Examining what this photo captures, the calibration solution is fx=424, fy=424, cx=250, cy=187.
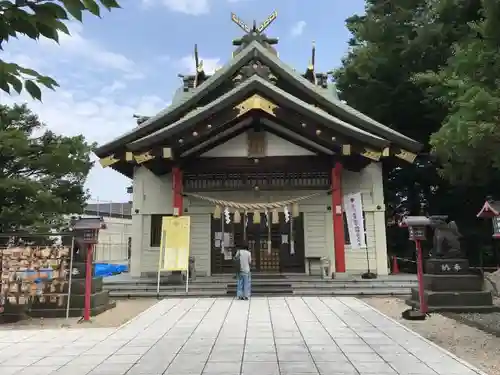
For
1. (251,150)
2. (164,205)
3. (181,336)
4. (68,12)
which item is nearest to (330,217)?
(251,150)

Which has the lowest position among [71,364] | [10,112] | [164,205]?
[71,364]

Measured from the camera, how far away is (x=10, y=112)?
602 inches

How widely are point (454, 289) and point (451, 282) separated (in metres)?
0.17

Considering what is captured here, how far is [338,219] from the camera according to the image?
580 inches

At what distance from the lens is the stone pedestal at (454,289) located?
9.40m

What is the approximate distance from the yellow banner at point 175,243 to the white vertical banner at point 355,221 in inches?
222

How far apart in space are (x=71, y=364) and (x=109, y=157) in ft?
35.2

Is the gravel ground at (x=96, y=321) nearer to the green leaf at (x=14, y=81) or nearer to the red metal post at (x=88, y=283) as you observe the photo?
the red metal post at (x=88, y=283)

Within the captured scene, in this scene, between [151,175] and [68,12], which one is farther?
[151,175]

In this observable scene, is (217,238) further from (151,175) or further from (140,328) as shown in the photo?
(140,328)

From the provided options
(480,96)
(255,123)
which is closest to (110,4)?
(480,96)

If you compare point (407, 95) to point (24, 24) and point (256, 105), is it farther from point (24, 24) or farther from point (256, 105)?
point (24, 24)

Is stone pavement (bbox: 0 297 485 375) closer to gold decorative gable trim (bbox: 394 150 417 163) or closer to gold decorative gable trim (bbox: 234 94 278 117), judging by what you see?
A: gold decorative gable trim (bbox: 234 94 278 117)

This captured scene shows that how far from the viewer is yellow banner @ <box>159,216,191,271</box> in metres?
12.6
